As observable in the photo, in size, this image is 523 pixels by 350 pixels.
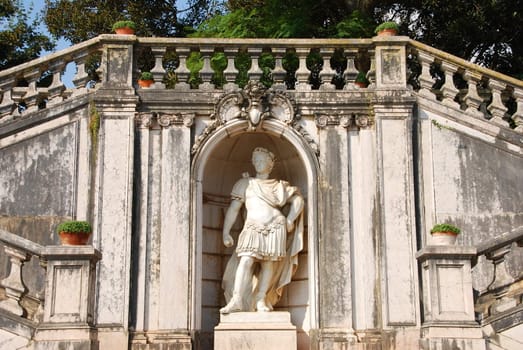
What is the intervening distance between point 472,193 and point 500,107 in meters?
1.58

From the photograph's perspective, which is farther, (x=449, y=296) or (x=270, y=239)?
(x=270, y=239)

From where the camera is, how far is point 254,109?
12984 mm

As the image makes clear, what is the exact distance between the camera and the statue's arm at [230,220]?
13.0 metres

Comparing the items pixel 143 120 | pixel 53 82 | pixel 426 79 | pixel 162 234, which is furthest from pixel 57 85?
pixel 426 79

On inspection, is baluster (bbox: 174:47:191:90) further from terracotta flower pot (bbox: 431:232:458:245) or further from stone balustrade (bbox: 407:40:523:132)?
terracotta flower pot (bbox: 431:232:458:245)

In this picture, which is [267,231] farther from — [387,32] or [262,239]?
[387,32]

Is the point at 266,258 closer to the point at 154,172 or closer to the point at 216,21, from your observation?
the point at 154,172

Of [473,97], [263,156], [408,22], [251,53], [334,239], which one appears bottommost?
[334,239]

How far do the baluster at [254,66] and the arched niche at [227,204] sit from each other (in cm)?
78

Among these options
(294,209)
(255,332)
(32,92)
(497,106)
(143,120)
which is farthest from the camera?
(497,106)

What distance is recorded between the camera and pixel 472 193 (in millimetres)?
12953

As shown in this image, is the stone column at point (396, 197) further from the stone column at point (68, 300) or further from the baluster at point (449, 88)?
the stone column at point (68, 300)

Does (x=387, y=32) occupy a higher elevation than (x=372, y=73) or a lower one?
higher

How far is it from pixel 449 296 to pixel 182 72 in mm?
5447
